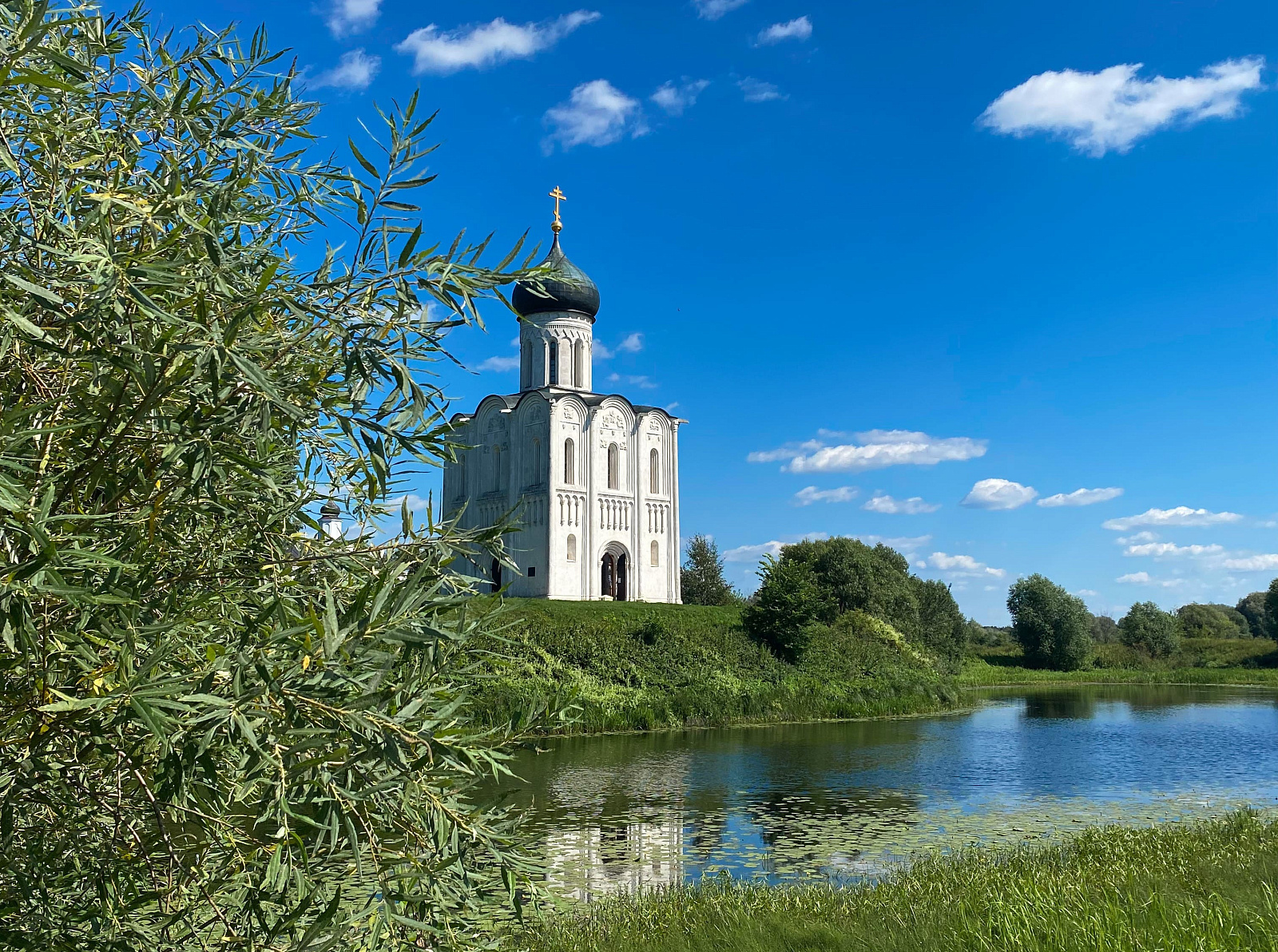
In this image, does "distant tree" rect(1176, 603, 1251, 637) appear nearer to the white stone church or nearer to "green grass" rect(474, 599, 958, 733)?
the white stone church

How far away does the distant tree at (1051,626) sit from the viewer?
52156 mm

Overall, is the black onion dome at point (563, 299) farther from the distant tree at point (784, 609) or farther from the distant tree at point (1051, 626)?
the distant tree at point (1051, 626)

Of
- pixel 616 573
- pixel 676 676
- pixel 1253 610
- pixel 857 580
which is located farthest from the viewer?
pixel 1253 610

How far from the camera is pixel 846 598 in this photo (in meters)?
44.1

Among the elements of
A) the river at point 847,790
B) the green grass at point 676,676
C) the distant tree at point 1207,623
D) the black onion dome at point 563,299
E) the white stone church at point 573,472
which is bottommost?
the river at point 847,790

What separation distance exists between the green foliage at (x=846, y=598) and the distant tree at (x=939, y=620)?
0.15 ft

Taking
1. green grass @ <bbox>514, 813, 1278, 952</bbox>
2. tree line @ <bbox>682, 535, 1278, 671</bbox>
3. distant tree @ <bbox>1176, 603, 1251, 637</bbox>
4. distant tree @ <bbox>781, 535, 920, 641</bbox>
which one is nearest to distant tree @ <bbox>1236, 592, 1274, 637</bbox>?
distant tree @ <bbox>1176, 603, 1251, 637</bbox>

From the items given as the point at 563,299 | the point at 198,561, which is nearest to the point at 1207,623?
the point at 563,299

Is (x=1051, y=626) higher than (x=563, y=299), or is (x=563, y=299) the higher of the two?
(x=563, y=299)

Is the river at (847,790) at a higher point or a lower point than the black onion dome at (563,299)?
lower

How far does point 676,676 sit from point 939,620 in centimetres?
3100


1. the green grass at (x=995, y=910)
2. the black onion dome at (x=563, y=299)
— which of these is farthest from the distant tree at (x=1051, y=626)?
the green grass at (x=995, y=910)

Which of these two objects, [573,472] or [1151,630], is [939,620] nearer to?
[1151,630]

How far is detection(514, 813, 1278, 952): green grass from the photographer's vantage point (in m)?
4.81
